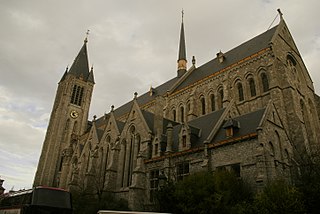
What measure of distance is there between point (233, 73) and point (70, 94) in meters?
40.7

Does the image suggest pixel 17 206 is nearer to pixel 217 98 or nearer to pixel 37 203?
pixel 37 203

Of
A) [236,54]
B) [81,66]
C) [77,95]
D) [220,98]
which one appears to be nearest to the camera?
[220,98]

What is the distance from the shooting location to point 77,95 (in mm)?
62812

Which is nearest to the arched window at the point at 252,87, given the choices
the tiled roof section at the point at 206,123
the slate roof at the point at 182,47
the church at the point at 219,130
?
the church at the point at 219,130

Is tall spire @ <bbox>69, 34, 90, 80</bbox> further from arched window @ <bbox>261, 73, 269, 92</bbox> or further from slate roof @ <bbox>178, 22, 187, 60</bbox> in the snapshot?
arched window @ <bbox>261, 73, 269, 92</bbox>

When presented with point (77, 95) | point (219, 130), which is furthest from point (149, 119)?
point (77, 95)

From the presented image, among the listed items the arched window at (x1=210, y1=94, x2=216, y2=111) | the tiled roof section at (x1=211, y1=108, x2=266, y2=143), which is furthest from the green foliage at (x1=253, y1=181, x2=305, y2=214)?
the arched window at (x1=210, y1=94, x2=216, y2=111)

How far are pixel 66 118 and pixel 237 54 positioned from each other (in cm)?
3987

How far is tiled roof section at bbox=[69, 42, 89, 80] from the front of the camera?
63.9 metres

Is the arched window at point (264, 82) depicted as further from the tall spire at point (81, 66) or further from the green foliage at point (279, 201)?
the tall spire at point (81, 66)

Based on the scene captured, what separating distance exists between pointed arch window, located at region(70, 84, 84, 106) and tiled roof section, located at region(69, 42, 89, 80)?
3.12 meters

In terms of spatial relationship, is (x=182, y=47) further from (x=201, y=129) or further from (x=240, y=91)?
(x=201, y=129)

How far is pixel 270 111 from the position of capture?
19.6 meters

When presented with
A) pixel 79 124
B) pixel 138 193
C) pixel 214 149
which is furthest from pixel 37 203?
pixel 79 124
